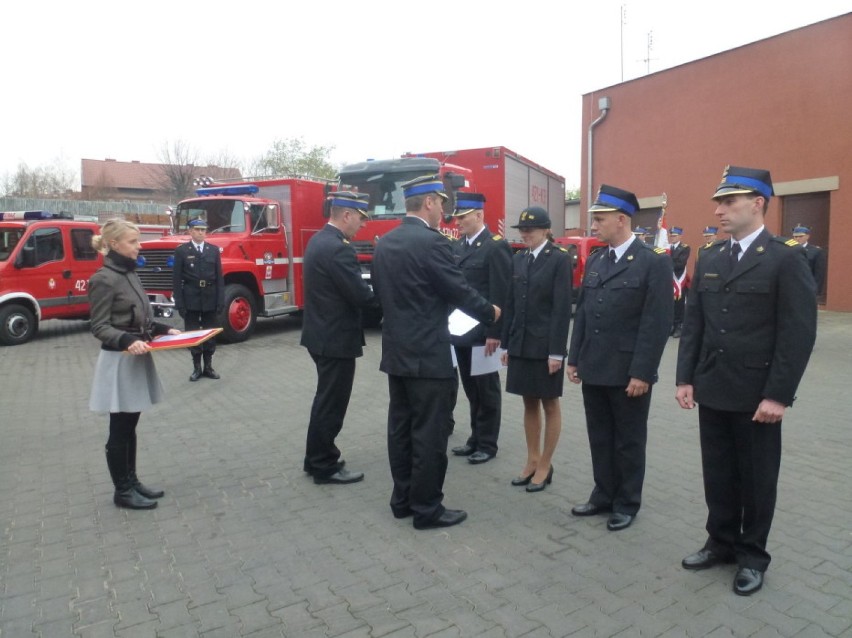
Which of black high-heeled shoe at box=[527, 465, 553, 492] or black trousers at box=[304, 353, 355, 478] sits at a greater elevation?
black trousers at box=[304, 353, 355, 478]

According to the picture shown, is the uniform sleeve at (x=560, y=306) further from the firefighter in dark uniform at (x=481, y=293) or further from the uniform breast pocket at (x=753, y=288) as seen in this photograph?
the uniform breast pocket at (x=753, y=288)

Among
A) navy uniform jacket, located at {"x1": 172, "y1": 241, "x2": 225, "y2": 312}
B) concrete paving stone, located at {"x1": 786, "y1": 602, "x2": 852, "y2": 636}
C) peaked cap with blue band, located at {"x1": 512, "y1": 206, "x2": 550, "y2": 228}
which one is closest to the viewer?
concrete paving stone, located at {"x1": 786, "y1": 602, "x2": 852, "y2": 636}

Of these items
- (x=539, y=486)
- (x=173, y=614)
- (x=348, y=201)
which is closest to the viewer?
(x=173, y=614)

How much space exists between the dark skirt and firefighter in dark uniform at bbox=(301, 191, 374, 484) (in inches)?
42.6

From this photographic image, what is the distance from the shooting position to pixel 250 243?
1180 centimetres

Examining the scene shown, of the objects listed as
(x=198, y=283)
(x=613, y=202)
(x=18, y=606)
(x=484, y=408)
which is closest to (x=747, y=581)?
(x=613, y=202)

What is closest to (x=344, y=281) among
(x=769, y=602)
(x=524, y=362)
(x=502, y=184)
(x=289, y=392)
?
(x=524, y=362)

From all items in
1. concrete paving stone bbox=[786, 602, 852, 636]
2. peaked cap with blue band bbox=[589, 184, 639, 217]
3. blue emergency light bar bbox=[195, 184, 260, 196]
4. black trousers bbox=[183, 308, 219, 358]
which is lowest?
concrete paving stone bbox=[786, 602, 852, 636]

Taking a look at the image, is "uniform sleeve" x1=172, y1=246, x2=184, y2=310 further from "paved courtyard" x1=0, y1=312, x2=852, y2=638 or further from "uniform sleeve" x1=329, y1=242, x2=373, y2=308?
"uniform sleeve" x1=329, y1=242, x2=373, y2=308

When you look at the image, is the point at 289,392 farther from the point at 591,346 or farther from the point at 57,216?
the point at 57,216

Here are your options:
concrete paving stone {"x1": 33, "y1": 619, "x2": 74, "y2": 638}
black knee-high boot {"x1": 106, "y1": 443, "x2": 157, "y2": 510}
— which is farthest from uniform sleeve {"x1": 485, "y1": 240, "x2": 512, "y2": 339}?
concrete paving stone {"x1": 33, "y1": 619, "x2": 74, "y2": 638}

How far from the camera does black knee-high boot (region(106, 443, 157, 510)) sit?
430 cm

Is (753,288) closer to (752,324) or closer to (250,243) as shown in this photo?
(752,324)

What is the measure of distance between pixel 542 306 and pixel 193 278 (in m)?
5.49
